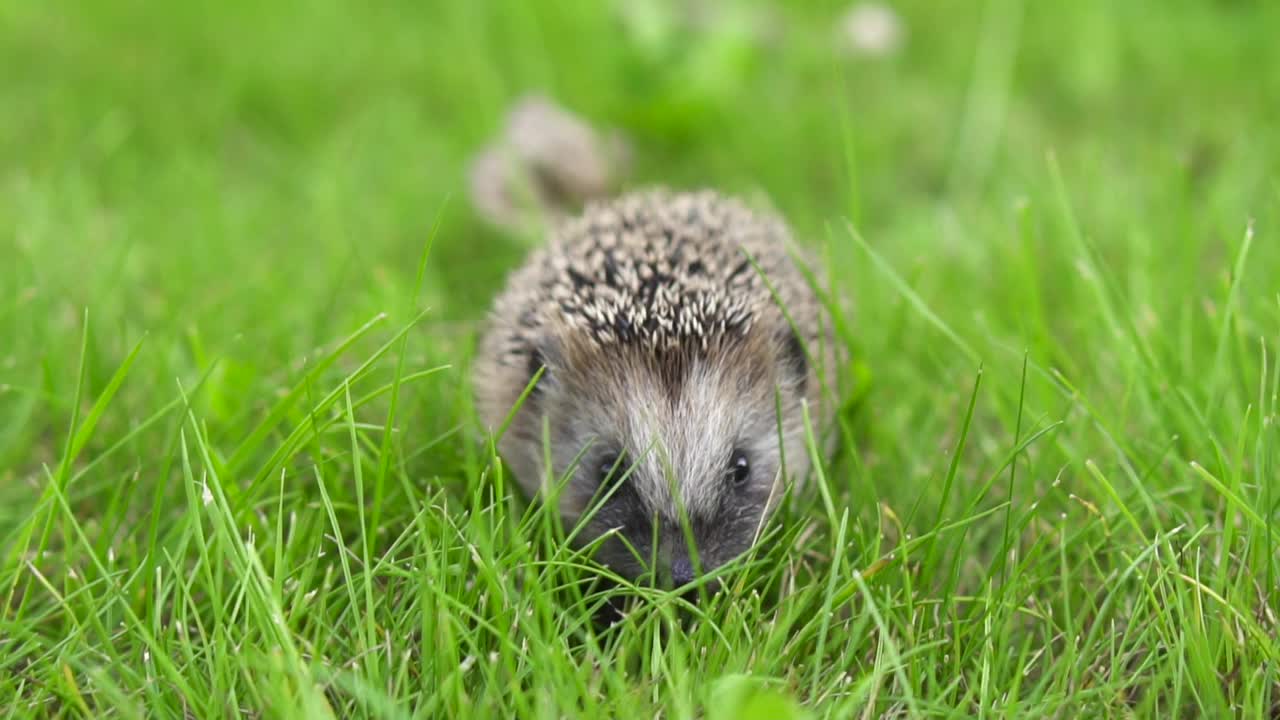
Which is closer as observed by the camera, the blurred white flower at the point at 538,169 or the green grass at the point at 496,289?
the green grass at the point at 496,289

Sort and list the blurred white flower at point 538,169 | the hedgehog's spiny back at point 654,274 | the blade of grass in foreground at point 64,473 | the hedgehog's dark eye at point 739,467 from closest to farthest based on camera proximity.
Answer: the blade of grass in foreground at point 64,473, the hedgehog's dark eye at point 739,467, the hedgehog's spiny back at point 654,274, the blurred white flower at point 538,169

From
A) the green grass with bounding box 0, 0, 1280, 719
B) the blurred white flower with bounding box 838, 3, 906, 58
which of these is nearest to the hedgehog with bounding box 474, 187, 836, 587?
the green grass with bounding box 0, 0, 1280, 719

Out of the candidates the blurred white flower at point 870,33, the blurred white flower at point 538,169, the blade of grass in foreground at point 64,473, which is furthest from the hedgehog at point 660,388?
the blurred white flower at point 870,33

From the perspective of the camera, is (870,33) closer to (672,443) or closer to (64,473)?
(672,443)

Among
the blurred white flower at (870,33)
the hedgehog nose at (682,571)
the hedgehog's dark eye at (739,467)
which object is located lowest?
the hedgehog nose at (682,571)

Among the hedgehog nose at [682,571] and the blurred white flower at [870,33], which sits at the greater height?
the blurred white flower at [870,33]

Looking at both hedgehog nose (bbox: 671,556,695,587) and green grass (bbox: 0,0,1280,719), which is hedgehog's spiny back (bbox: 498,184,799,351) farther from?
hedgehog nose (bbox: 671,556,695,587)

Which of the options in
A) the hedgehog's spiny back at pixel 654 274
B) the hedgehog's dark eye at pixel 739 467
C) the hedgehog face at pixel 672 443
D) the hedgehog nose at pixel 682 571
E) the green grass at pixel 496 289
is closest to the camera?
the green grass at pixel 496 289

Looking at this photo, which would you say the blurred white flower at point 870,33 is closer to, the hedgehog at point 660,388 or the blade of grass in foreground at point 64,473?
the hedgehog at point 660,388

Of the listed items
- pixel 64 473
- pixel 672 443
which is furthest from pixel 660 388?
pixel 64 473
